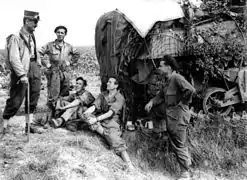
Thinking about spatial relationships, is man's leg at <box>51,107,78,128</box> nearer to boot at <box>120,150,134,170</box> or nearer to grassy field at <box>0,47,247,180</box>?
grassy field at <box>0,47,247,180</box>

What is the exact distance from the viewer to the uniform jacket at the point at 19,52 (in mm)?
4809

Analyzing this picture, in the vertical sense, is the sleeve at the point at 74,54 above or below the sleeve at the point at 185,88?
above

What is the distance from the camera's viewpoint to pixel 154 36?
19.1 feet

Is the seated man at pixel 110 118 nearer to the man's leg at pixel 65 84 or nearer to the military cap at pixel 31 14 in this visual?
the man's leg at pixel 65 84

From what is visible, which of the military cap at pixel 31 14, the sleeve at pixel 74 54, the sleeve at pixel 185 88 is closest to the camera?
the sleeve at pixel 185 88

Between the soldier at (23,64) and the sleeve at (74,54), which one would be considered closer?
the soldier at (23,64)

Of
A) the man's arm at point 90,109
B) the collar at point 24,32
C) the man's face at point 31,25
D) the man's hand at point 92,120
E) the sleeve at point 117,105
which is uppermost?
the man's face at point 31,25

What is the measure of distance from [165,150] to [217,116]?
1399 mm

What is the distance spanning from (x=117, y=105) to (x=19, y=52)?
6.05ft

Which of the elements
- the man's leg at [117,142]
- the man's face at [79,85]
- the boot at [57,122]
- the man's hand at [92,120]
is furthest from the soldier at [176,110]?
the boot at [57,122]

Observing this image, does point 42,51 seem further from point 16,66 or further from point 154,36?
point 154,36

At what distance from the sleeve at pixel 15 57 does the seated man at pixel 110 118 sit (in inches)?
50.6

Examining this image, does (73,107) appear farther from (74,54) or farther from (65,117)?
(74,54)

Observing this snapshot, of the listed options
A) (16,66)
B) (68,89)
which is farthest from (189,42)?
(16,66)
